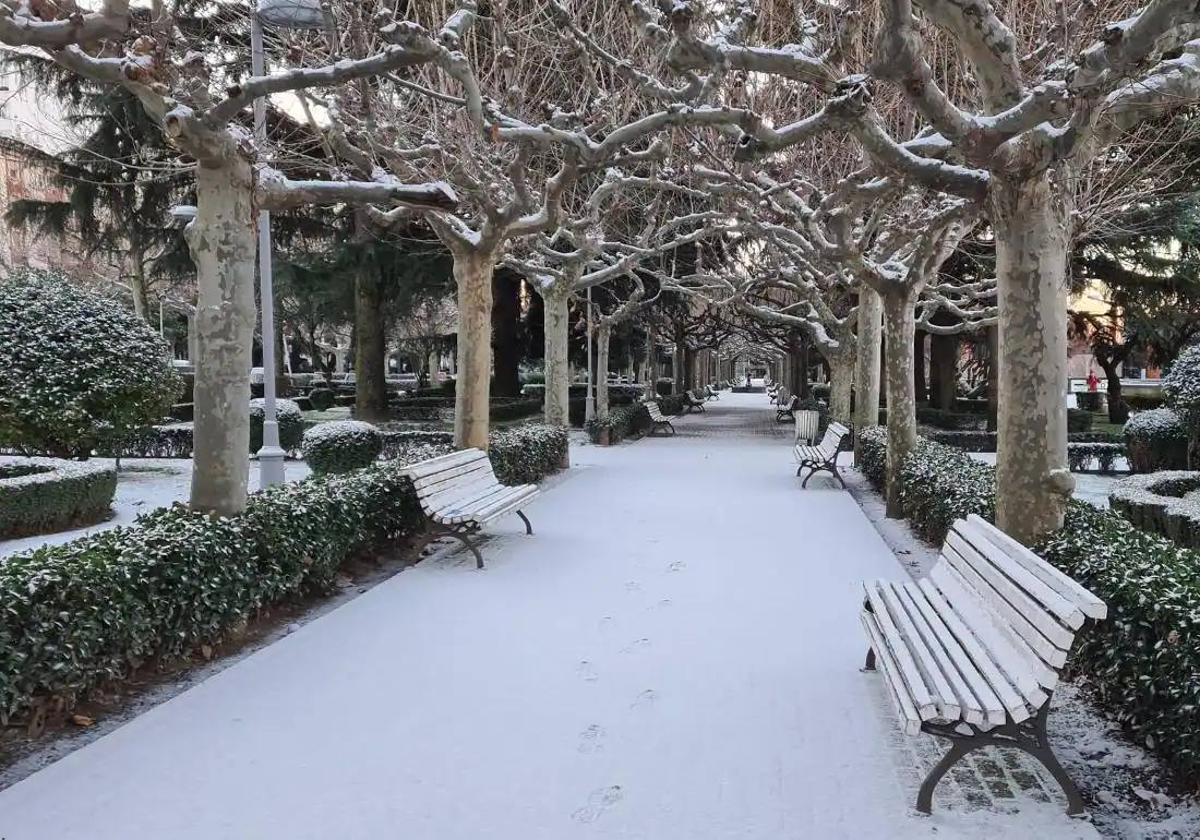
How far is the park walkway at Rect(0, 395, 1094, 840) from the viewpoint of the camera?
12.0ft

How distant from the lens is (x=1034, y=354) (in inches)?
248

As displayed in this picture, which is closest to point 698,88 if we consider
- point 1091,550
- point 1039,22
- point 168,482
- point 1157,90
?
point 1157,90

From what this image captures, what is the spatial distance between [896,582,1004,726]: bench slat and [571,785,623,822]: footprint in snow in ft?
4.70

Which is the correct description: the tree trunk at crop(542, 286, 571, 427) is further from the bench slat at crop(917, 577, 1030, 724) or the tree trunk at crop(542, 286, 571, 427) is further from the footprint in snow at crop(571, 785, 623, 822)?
the footprint in snow at crop(571, 785, 623, 822)

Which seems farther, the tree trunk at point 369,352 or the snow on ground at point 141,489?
the tree trunk at point 369,352

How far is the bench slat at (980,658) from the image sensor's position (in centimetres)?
357

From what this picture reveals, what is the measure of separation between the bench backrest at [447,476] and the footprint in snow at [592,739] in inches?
156

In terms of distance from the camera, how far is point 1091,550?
5242 millimetres

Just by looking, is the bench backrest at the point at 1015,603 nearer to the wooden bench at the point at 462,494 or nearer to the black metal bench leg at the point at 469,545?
the black metal bench leg at the point at 469,545

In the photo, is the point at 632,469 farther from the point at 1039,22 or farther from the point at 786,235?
the point at 1039,22

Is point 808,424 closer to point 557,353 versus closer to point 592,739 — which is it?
point 557,353

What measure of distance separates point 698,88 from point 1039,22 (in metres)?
4.55

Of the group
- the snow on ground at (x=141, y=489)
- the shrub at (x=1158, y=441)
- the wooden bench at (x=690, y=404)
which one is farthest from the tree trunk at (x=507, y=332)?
the shrub at (x=1158, y=441)

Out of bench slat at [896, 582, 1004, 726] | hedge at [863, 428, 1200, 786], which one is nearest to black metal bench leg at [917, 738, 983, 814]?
bench slat at [896, 582, 1004, 726]
